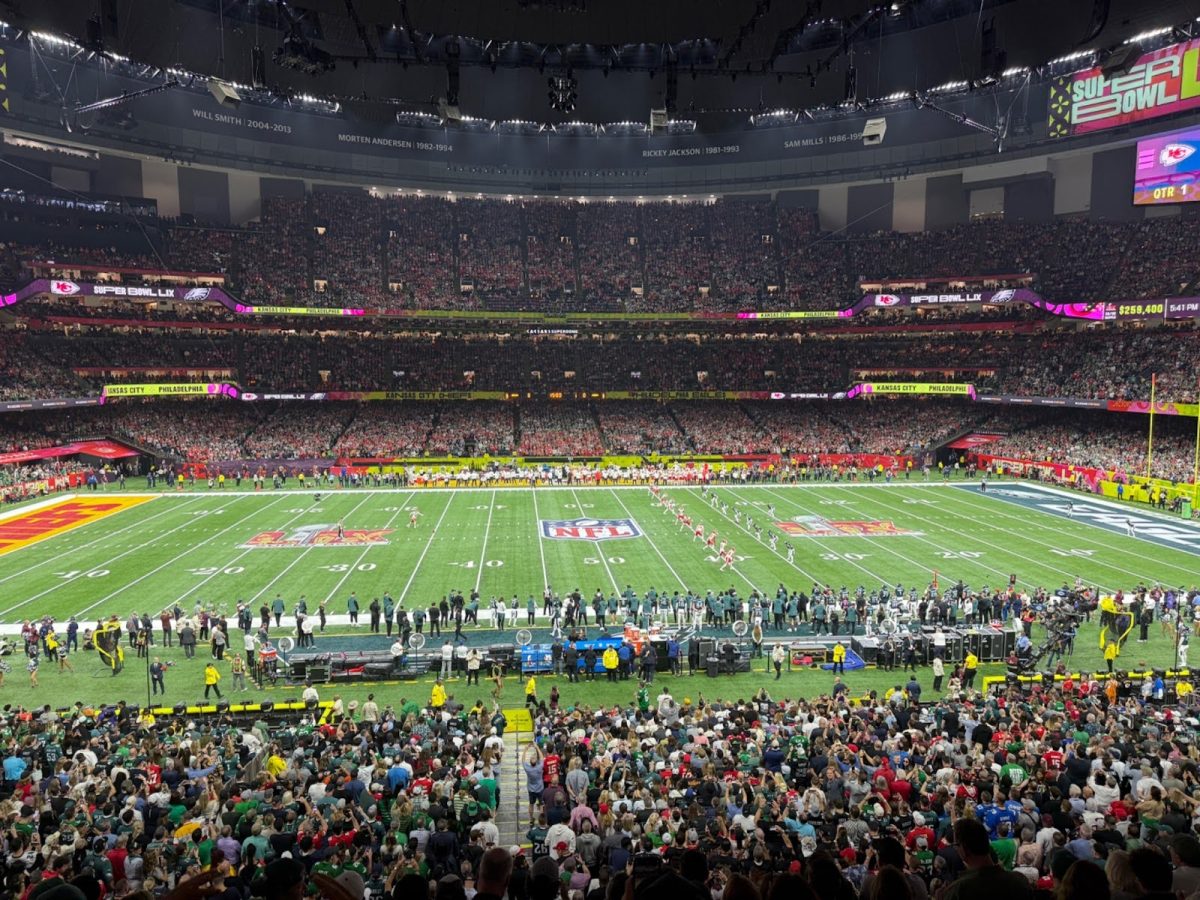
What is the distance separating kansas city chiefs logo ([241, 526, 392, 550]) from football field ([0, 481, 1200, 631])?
13 cm

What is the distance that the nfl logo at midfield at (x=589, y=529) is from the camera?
35.5 meters

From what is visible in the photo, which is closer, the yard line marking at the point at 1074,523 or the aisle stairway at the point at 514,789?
the aisle stairway at the point at 514,789

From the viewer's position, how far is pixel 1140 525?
121 ft

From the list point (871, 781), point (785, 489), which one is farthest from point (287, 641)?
point (785, 489)

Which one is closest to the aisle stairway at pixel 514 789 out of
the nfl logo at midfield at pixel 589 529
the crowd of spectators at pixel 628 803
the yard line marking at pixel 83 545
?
the crowd of spectators at pixel 628 803

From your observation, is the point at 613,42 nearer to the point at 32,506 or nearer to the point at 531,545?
the point at 531,545

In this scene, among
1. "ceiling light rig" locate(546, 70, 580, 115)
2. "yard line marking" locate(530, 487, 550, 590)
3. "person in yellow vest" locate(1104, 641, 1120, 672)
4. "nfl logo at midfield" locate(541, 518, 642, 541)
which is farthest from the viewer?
"nfl logo at midfield" locate(541, 518, 642, 541)

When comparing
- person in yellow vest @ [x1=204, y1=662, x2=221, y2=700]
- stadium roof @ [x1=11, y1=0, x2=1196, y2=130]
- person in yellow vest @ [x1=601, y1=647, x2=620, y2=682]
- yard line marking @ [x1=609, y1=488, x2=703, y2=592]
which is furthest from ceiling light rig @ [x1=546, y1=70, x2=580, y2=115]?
person in yellow vest @ [x1=204, y1=662, x2=221, y2=700]

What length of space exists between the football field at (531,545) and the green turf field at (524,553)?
0.39 feet

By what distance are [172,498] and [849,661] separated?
130 ft

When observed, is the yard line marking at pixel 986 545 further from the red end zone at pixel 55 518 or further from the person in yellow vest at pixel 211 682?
the red end zone at pixel 55 518

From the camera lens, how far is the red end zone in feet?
114

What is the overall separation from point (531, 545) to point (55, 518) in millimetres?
24953

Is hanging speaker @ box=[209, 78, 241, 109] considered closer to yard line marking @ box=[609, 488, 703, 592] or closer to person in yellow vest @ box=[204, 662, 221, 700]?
person in yellow vest @ box=[204, 662, 221, 700]
